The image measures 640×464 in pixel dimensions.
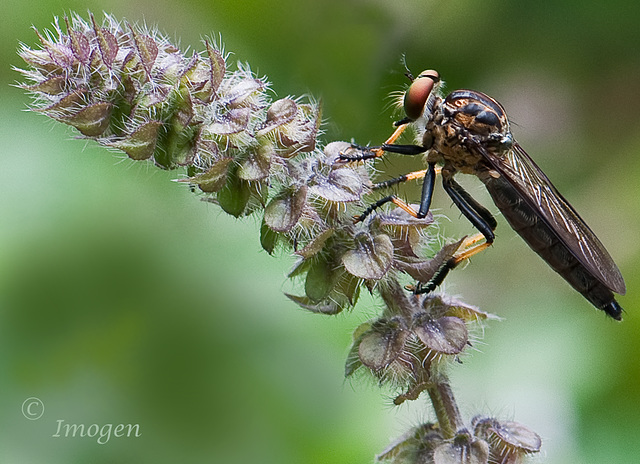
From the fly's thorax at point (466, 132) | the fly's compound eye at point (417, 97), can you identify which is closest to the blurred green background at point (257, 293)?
the fly's thorax at point (466, 132)

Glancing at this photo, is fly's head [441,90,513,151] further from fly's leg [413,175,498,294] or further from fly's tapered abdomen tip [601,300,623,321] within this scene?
fly's tapered abdomen tip [601,300,623,321]

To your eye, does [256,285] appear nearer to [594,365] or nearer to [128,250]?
[128,250]

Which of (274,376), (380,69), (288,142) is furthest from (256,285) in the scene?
(288,142)

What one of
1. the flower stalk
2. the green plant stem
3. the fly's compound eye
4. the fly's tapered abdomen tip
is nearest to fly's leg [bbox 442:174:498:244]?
the fly's compound eye

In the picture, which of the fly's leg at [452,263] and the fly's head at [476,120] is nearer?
the fly's leg at [452,263]

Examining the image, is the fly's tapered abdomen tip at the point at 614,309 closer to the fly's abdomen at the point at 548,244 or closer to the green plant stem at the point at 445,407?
the fly's abdomen at the point at 548,244
